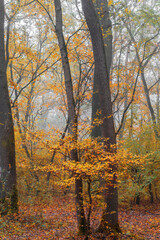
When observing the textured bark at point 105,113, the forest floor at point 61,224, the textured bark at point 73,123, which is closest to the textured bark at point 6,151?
the forest floor at point 61,224

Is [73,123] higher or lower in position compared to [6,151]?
higher

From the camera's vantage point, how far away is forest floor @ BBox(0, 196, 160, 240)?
4.99 metres

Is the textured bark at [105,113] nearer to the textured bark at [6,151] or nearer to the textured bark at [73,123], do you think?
the textured bark at [73,123]

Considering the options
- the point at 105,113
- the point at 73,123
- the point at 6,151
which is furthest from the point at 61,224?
the point at 105,113

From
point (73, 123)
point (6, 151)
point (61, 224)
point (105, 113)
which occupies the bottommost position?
point (61, 224)

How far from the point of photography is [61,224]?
6.07 meters

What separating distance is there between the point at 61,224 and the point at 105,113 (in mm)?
3397

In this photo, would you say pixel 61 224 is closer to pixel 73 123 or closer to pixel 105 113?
pixel 73 123

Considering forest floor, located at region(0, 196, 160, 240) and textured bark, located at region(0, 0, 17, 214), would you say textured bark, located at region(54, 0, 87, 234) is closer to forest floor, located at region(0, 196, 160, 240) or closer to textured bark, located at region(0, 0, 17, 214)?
forest floor, located at region(0, 196, 160, 240)

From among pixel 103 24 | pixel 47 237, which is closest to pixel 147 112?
pixel 103 24

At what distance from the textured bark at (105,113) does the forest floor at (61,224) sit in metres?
0.31

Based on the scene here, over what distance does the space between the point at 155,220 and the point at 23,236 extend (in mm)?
3985

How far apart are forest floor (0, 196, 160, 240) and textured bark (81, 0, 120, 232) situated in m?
0.31

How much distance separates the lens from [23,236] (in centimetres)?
495
